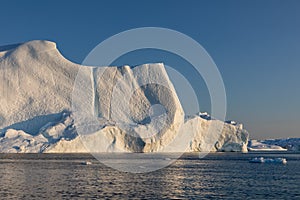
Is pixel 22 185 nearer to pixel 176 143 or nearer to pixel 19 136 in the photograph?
pixel 19 136

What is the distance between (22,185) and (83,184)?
5575mm

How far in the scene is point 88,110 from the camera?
15775 cm

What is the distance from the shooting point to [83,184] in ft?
139

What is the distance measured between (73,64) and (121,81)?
1941 cm

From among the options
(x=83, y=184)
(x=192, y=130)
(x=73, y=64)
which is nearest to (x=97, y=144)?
(x=192, y=130)

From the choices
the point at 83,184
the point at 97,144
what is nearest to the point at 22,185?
the point at 83,184

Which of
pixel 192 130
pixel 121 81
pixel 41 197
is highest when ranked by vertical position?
pixel 121 81

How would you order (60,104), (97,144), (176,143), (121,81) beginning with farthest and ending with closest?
(121,81) → (60,104) → (176,143) → (97,144)

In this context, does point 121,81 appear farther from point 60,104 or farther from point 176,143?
point 176,143

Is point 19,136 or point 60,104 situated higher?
point 60,104

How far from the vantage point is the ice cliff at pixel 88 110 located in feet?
436

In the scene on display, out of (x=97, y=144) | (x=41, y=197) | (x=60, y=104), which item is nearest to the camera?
(x=41, y=197)

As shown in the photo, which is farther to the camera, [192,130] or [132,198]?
[192,130]

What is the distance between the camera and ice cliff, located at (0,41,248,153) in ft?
436
